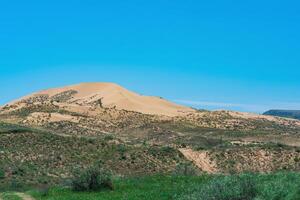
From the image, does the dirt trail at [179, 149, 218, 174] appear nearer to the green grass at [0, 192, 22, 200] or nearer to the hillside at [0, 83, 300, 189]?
the hillside at [0, 83, 300, 189]

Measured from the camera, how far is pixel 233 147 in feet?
191

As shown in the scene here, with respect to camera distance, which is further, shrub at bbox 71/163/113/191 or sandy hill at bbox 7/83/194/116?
sandy hill at bbox 7/83/194/116

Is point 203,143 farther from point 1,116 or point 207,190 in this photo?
point 207,190

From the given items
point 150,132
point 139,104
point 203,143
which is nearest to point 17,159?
point 203,143

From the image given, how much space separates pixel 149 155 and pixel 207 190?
31.8 m

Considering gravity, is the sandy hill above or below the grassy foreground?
above

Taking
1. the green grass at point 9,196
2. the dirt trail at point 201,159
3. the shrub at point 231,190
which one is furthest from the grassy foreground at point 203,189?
the dirt trail at point 201,159

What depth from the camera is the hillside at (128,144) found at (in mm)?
47062

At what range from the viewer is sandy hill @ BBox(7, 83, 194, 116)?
11806 cm

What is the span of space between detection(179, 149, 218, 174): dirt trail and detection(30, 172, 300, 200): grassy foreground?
19.2m

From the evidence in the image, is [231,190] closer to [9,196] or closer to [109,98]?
[9,196]

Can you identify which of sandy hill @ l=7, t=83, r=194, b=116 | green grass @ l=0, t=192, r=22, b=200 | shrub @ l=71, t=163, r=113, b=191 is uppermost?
sandy hill @ l=7, t=83, r=194, b=116

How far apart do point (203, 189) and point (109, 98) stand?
107703 millimetres

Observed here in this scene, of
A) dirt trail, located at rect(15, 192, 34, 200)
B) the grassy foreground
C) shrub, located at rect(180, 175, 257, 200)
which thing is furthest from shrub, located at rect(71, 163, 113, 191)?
shrub, located at rect(180, 175, 257, 200)
